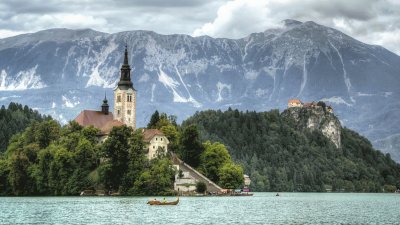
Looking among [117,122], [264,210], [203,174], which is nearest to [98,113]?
[117,122]

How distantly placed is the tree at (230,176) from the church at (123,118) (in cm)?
1286

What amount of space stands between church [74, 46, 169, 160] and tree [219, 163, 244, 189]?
12.9m

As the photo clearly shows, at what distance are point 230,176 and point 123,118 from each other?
1415 inches

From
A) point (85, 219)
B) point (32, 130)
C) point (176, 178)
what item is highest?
point (32, 130)

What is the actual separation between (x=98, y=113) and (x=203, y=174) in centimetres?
3365

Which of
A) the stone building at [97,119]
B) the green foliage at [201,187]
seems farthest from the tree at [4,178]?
the green foliage at [201,187]

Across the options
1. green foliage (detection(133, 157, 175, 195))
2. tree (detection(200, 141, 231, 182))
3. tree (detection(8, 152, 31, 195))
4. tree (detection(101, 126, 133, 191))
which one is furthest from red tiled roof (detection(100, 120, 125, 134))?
tree (detection(8, 152, 31, 195))

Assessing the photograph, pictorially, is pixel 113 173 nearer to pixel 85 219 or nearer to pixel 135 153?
pixel 135 153

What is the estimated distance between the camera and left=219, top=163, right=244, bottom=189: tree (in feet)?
543

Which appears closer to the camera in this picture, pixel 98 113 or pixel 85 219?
pixel 85 219

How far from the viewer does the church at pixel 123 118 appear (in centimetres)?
16625

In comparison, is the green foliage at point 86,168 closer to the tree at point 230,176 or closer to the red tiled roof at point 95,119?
the tree at point 230,176

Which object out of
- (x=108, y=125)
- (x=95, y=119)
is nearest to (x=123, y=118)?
(x=95, y=119)

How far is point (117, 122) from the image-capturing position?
173625 millimetres
